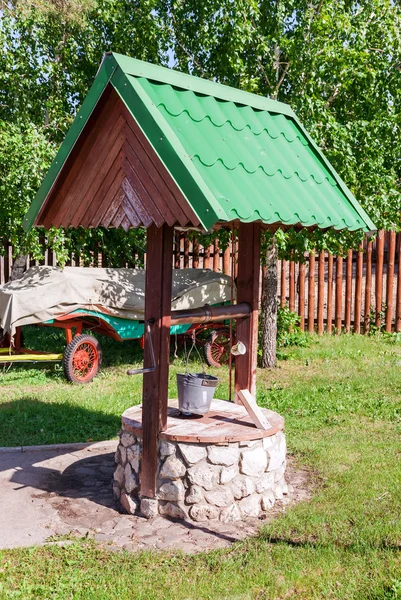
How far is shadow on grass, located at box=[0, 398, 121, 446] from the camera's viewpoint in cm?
732

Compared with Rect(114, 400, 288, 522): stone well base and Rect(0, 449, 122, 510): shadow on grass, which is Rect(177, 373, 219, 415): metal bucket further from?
Rect(0, 449, 122, 510): shadow on grass

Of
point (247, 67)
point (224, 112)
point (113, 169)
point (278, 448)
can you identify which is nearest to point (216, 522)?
point (278, 448)

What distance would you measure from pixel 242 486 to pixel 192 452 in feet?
1.66

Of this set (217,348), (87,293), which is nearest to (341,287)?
(217,348)

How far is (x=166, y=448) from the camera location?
205 inches

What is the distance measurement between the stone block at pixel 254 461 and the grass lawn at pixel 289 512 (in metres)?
0.40

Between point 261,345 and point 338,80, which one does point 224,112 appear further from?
point 261,345

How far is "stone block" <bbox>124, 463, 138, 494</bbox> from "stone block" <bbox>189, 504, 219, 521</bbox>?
506 millimetres

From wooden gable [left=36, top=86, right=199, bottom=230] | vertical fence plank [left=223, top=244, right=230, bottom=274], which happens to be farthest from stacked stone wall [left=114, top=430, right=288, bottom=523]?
vertical fence plank [left=223, top=244, right=230, bottom=274]

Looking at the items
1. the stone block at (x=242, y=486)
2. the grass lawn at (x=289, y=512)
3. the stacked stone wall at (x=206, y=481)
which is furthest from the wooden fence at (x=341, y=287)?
the stone block at (x=242, y=486)

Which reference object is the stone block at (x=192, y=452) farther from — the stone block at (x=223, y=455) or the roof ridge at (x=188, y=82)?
A: the roof ridge at (x=188, y=82)

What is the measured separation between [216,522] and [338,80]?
280 inches

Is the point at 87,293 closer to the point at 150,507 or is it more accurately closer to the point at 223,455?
the point at 150,507

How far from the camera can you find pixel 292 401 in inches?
338
